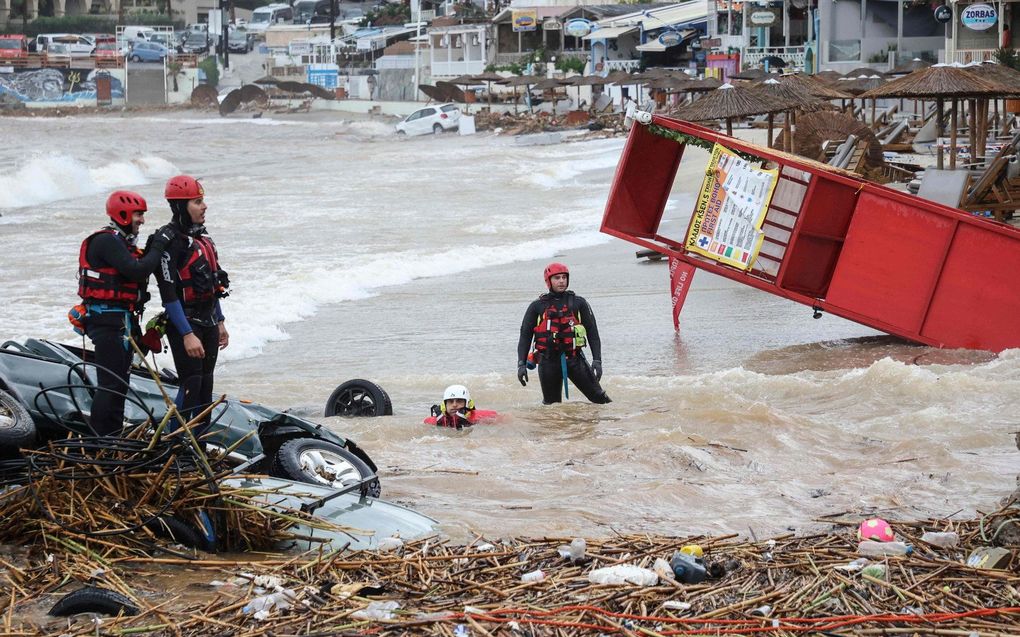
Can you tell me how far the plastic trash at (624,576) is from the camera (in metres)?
4.81

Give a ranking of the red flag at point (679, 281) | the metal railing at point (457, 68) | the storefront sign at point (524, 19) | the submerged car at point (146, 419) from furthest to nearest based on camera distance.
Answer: the metal railing at point (457, 68) < the storefront sign at point (524, 19) < the red flag at point (679, 281) < the submerged car at point (146, 419)

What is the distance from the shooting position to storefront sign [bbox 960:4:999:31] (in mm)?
38031

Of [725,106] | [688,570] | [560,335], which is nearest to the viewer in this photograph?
[688,570]

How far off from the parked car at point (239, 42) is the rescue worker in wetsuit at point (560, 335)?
115512 millimetres

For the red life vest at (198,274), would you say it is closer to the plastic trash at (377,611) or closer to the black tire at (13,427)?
the black tire at (13,427)

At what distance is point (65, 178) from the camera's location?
141ft

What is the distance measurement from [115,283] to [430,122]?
197ft

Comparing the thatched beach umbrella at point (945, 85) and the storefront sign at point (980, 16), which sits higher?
the storefront sign at point (980, 16)

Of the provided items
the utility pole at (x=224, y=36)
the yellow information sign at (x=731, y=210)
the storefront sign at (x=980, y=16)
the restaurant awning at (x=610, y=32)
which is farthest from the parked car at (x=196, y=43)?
the yellow information sign at (x=731, y=210)

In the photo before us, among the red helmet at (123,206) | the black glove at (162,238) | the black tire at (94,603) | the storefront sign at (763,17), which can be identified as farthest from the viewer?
the storefront sign at (763,17)

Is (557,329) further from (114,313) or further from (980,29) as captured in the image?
(980,29)

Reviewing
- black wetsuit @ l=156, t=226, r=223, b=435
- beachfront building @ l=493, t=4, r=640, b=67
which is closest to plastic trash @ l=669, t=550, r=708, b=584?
black wetsuit @ l=156, t=226, r=223, b=435

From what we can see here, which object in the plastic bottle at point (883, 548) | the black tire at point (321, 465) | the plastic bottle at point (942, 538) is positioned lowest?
the black tire at point (321, 465)

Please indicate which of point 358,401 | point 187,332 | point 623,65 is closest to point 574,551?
point 187,332
